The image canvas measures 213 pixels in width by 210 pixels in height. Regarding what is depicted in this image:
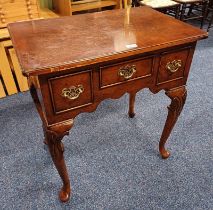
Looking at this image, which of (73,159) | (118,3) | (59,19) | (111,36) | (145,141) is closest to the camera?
(111,36)

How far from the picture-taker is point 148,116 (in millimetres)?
1659

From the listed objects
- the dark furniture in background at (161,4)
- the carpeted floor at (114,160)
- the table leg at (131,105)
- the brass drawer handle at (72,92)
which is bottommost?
the carpeted floor at (114,160)

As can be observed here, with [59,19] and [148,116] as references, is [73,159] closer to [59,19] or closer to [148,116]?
[148,116]

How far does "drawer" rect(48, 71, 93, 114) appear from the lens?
76 centimetres

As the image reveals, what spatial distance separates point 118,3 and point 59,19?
1.20 meters

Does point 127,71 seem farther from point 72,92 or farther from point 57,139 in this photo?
point 57,139

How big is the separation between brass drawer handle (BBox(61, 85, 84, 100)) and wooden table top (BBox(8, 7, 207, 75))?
0.10 m

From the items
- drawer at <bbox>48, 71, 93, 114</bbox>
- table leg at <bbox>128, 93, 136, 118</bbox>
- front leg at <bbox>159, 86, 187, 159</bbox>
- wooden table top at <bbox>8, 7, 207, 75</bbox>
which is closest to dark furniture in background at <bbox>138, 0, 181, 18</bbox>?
table leg at <bbox>128, 93, 136, 118</bbox>

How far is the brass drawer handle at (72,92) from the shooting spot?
79 cm

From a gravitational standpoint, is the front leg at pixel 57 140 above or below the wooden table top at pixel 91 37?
below

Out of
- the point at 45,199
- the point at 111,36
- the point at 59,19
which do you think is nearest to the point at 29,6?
the point at 59,19

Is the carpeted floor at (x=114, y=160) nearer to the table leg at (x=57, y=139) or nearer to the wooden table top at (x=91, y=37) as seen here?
the table leg at (x=57, y=139)

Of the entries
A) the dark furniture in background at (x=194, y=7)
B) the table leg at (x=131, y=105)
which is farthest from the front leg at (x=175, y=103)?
the dark furniture in background at (x=194, y=7)

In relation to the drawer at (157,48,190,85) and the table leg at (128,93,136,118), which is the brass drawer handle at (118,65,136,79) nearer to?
the drawer at (157,48,190,85)
